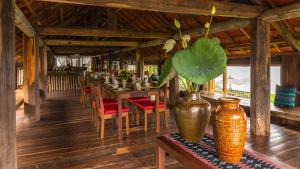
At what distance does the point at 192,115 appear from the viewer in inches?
66.3

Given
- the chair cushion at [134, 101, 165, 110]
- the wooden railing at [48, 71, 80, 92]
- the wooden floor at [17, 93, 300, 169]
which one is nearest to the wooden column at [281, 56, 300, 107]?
the wooden floor at [17, 93, 300, 169]

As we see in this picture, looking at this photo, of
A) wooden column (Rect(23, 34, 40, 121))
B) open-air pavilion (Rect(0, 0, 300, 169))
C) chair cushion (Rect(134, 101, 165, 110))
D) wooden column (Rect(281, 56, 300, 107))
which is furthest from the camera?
wooden column (Rect(281, 56, 300, 107))

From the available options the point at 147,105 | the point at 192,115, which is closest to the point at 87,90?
the point at 147,105

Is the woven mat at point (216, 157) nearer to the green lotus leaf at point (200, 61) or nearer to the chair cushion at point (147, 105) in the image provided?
the green lotus leaf at point (200, 61)

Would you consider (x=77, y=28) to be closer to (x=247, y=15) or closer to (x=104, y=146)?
(x=104, y=146)

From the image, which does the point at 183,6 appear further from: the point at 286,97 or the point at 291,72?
the point at 291,72

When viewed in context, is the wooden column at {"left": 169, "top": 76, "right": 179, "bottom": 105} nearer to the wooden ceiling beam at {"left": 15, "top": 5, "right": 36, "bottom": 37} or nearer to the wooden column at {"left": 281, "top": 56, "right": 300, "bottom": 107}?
the wooden column at {"left": 281, "top": 56, "right": 300, "bottom": 107}

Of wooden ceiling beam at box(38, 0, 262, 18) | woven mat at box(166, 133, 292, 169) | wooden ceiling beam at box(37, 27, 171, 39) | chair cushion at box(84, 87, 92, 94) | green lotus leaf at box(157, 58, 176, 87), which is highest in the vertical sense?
wooden ceiling beam at box(37, 27, 171, 39)

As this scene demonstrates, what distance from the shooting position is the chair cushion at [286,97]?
607 cm

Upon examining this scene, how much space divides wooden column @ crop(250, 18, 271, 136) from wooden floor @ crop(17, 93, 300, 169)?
0.97 feet

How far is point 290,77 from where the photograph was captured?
21.6ft

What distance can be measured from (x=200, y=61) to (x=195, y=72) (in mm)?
Result: 79

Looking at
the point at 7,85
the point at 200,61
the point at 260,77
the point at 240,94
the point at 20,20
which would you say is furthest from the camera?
the point at 240,94

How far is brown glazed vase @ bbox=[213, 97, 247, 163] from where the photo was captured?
1.41 meters
